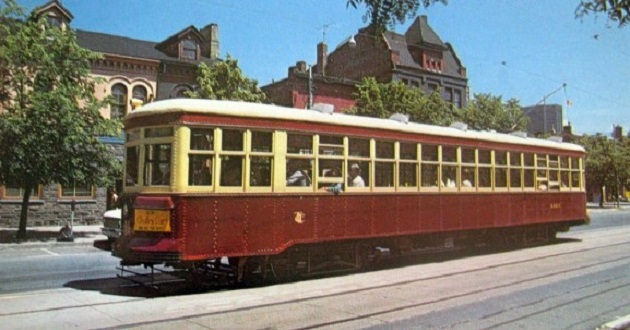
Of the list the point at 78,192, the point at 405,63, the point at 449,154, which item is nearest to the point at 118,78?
the point at 78,192

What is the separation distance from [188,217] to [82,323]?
249cm

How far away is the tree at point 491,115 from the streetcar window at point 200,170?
102 ft

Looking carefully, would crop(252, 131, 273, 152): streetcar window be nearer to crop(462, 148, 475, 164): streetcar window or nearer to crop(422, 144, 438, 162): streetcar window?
crop(422, 144, 438, 162): streetcar window

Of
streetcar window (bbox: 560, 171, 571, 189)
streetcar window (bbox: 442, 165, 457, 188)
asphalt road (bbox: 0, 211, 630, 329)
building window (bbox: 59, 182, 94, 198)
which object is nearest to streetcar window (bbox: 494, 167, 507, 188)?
streetcar window (bbox: 442, 165, 457, 188)

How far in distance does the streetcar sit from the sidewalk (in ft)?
33.3

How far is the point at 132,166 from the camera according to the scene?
31.9 ft

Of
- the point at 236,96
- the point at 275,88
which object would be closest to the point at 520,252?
the point at 236,96

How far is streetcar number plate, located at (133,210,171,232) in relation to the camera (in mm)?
8680

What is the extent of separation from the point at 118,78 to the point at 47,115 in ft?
34.4

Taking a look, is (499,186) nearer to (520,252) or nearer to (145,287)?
(520,252)

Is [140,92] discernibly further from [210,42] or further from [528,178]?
[528,178]

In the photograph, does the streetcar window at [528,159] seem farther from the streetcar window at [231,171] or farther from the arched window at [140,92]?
the arched window at [140,92]

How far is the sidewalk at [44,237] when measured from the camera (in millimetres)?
17906

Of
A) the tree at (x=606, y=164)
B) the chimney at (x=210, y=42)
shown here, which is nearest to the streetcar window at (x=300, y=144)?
the chimney at (x=210, y=42)
